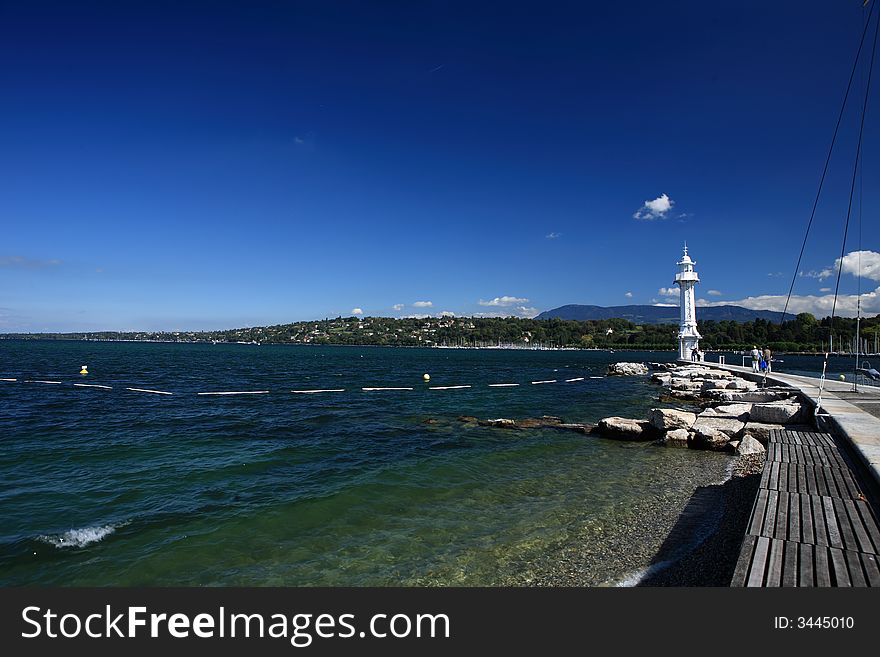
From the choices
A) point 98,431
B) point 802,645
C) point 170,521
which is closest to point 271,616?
point 802,645

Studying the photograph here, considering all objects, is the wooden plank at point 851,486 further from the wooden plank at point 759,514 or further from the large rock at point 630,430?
the large rock at point 630,430

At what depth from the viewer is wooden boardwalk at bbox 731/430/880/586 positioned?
4.91 m

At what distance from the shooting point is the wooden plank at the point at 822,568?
4816 millimetres

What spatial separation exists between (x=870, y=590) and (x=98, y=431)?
949 inches

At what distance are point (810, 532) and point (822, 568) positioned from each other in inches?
42.2

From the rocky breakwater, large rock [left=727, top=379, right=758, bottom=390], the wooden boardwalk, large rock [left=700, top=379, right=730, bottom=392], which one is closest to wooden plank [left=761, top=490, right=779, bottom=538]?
the wooden boardwalk

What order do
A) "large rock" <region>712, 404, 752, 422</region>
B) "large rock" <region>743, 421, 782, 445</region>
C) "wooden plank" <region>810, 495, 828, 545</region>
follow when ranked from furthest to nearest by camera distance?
"large rock" <region>712, 404, 752, 422</region> < "large rock" <region>743, 421, 782, 445</region> < "wooden plank" <region>810, 495, 828, 545</region>

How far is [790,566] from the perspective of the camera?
508cm

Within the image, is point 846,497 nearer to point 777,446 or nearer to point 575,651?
point 777,446

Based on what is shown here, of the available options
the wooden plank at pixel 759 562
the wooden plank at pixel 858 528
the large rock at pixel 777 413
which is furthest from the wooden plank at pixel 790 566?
the large rock at pixel 777 413

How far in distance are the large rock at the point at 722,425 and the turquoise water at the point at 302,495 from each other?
67.4 inches

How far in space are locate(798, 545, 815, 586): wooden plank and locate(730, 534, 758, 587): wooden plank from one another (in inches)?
17.5

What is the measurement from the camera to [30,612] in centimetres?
448

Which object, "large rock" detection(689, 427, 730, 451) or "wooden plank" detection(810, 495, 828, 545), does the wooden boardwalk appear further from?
"large rock" detection(689, 427, 730, 451)
